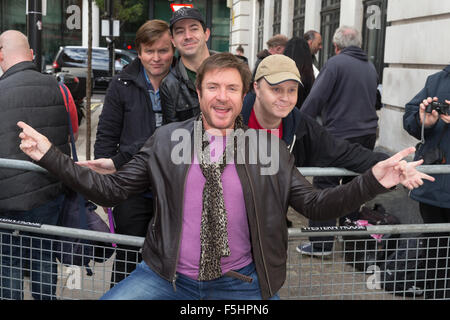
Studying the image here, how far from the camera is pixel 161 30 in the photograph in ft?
12.3

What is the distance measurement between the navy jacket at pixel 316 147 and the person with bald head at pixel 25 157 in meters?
1.21

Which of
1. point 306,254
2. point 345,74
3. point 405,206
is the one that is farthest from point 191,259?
point 345,74

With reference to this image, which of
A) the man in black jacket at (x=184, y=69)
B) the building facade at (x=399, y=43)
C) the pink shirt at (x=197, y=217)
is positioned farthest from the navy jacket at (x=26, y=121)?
the building facade at (x=399, y=43)

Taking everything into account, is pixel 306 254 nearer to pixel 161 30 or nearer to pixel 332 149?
pixel 332 149

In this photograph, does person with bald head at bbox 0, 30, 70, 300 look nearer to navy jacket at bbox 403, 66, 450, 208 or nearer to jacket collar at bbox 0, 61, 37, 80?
jacket collar at bbox 0, 61, 37, 80

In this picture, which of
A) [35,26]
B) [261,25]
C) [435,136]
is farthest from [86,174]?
[261,25]

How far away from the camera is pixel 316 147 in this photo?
344cm

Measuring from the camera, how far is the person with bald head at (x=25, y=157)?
355 centimetres

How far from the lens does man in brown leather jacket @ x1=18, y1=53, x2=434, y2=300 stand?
2.73m

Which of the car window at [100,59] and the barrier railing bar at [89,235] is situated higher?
the car window at [100,59]

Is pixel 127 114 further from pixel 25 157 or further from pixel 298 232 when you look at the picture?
pixel 298 232

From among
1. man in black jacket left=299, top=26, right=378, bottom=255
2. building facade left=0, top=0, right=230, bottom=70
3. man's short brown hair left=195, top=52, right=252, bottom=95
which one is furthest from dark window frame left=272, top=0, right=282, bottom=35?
man's short brown hair left=195, top=52, right=252, bottom=95

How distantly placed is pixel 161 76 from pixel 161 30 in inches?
11.1

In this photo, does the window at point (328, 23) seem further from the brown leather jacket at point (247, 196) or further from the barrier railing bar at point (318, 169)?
the brown leather jacket at point (247, 196)
